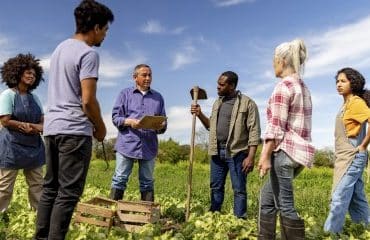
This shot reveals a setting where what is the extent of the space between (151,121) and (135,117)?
0.57m

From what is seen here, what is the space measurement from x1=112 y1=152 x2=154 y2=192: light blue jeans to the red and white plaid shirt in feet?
8.31

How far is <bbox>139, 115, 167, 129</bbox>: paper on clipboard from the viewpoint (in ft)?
19.8

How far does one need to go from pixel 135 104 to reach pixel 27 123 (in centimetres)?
140

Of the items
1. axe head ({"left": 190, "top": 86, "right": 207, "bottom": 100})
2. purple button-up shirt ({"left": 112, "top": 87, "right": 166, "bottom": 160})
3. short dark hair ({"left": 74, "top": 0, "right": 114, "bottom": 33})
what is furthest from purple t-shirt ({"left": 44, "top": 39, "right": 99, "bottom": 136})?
axe head ({"left": 190, "top": 86, "right": 207, "bottom": 100})

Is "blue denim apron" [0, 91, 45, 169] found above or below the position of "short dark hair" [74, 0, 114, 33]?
below

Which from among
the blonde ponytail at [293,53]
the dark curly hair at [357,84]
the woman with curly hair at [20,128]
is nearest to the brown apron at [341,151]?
the dark curly hair at [357,84]

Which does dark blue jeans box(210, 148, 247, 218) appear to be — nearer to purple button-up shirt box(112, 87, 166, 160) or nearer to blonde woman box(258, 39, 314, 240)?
purple button-up shirt box(112, 87, 166, 160)

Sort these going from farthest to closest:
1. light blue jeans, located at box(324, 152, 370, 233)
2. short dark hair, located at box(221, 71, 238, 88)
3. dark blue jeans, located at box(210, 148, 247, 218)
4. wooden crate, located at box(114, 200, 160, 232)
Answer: short dark hair, located at box(221, 71, 238, 88), dark blue jeans, located at box(210, 148, 247, 218), wooden crate, located at box(114, 200, 160, 232), light blue jeans, located at box(324, 152, 370, 233)

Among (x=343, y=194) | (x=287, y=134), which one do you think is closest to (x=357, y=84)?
(x=343, y=194)

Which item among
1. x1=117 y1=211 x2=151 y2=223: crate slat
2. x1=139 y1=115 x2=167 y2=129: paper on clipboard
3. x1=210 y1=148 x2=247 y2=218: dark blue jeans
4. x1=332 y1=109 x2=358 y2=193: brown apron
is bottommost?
x1=117 y1=211 x2=151 y2=223: crate slat

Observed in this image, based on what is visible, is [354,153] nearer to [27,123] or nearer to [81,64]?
[81,64]

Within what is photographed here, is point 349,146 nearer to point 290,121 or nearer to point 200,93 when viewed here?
point 290,121

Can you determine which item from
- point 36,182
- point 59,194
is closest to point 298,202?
point 36,182

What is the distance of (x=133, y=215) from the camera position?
228 inches
